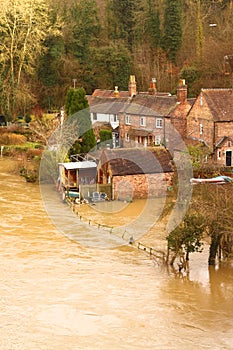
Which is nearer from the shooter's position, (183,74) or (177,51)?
(183,74)

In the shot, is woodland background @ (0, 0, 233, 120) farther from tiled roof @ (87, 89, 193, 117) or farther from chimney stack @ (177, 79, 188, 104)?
chimney stack @ (177, 79, 188, 104)

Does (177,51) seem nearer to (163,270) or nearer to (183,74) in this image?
(183,74)

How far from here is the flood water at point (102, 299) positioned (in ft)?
52.1

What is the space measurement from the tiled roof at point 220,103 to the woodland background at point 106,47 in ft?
38.1

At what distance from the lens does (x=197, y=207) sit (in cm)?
1995

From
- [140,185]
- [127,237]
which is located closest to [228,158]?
[140,185]

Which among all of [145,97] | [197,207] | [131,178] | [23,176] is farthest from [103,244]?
[145,97]

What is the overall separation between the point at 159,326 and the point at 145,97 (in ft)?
87.8

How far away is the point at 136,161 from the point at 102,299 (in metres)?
13.1

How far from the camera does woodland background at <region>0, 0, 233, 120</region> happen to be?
4891 centimetres

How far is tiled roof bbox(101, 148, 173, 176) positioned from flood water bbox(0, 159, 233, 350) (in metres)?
6.32

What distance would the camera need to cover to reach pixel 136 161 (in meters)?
30.7

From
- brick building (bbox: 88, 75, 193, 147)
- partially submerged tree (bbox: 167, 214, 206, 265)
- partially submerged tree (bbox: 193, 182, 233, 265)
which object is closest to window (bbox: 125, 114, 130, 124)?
brick building (bbox: 88, 75, 193, 147)

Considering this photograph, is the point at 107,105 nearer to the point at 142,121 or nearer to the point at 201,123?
the point at 142,121
